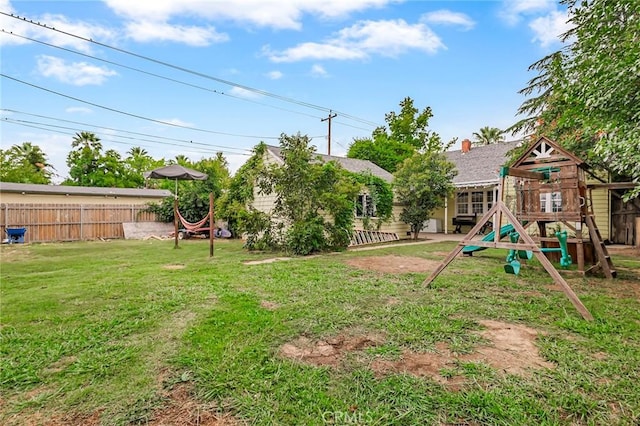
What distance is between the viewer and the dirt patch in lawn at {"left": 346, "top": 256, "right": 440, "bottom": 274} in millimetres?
6402

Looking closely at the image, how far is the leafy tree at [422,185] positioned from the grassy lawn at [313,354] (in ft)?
24.6

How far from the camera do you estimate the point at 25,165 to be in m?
29.0

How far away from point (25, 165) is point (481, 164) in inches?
1434

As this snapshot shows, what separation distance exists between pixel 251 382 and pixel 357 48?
13902 millimetres

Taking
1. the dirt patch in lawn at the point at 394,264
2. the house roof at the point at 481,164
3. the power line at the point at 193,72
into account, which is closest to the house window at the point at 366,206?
the house roof at the point at 481,164

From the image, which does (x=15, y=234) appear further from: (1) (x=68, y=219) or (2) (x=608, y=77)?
(2) (x=608, y=77)

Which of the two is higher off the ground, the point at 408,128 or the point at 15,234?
the point at 408,128

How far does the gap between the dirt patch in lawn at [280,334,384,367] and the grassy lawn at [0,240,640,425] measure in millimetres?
18

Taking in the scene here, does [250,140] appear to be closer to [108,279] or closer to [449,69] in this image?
[449,69]

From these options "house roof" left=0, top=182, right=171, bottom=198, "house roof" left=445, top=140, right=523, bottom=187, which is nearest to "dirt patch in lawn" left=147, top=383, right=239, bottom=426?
"house roof" left=445, top=140, right=523, bottom=187

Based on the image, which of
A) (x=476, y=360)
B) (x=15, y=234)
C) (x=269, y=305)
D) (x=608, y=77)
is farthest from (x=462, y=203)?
(x=15, y=234)

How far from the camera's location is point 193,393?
208 cm

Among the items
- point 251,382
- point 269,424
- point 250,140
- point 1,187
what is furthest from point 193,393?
point 250,140

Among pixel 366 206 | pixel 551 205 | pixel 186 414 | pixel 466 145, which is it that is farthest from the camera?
pixel 466 145
